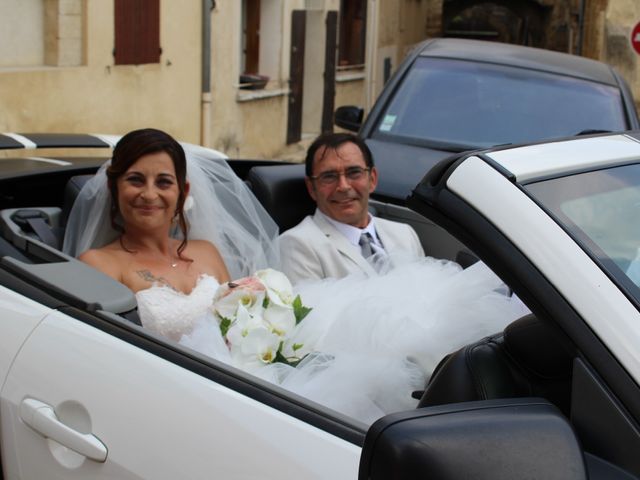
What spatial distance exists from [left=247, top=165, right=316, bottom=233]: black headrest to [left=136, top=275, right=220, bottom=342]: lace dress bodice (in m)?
0.74

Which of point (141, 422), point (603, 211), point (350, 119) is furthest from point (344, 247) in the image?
→ point (350, 119)

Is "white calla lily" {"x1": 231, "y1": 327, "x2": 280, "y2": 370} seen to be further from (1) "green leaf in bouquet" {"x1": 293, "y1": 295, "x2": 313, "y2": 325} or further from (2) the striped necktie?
(2) the striped necktie

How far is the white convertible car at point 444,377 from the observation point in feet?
5.39

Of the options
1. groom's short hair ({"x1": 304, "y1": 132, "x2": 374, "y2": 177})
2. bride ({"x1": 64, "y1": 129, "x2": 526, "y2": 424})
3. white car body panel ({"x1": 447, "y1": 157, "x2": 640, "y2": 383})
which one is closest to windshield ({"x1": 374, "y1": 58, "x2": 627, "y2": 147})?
groom's short hair ({"x1": 304, "y1": 132, "x2": 374, "y2": 177})

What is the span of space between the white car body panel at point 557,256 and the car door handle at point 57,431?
0.92 metres

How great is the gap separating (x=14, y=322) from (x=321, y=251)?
196 cm

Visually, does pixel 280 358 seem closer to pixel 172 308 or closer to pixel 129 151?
pixel 172 308

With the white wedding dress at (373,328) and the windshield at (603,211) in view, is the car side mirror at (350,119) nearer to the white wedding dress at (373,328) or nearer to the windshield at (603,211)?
the white wedding dress at (373,328)

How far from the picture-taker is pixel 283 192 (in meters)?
4.78

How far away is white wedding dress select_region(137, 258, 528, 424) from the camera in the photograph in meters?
2.78

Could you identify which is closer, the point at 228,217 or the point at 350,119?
the point at 228,217

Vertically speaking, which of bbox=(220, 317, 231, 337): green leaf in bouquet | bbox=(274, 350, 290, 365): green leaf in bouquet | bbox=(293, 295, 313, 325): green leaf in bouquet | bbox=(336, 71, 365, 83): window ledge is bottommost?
bbox=(336, 71, 365, 83): window ledge

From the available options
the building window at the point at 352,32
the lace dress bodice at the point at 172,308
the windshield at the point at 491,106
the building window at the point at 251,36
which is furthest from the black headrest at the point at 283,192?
the building window at the point at 352,32

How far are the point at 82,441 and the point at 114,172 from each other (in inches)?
68.6
